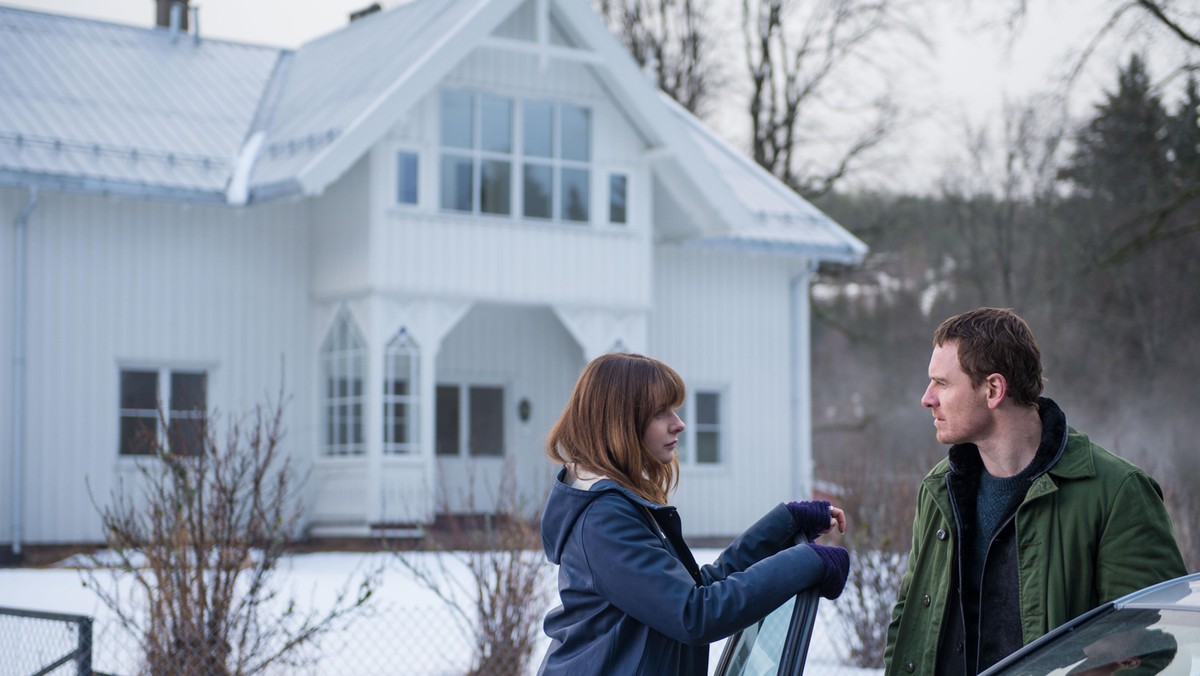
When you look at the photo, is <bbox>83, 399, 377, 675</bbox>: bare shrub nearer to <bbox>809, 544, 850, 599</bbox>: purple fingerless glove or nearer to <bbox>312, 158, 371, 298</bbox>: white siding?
<bbox>809, 544, 850, 599</bbox>: purple fingerless glove

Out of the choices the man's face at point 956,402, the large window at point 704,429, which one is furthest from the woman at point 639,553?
the large window at point 704,429

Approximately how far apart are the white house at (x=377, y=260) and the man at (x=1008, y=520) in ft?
38.1

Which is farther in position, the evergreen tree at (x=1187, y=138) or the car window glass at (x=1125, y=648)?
the evergreen tree at (x=1187, y=138)

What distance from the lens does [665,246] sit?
756 inches

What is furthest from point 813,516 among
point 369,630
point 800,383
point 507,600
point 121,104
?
point 800,383

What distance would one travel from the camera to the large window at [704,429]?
1955 cm

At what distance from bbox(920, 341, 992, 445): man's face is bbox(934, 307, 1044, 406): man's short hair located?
20 millimetres

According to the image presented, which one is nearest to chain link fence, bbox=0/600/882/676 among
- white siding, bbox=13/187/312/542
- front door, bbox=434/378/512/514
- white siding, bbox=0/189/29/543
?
white siding, bbox=0/189/29/543

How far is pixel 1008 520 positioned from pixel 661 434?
0.86m

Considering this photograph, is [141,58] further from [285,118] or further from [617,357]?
[617,357]

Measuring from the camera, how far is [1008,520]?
127 inches

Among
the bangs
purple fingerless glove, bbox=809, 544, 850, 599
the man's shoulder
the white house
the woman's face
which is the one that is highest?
the white house

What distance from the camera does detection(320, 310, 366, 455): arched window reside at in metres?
16.6

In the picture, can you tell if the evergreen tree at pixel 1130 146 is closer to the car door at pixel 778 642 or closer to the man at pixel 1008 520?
the man at pixel 1008 520
